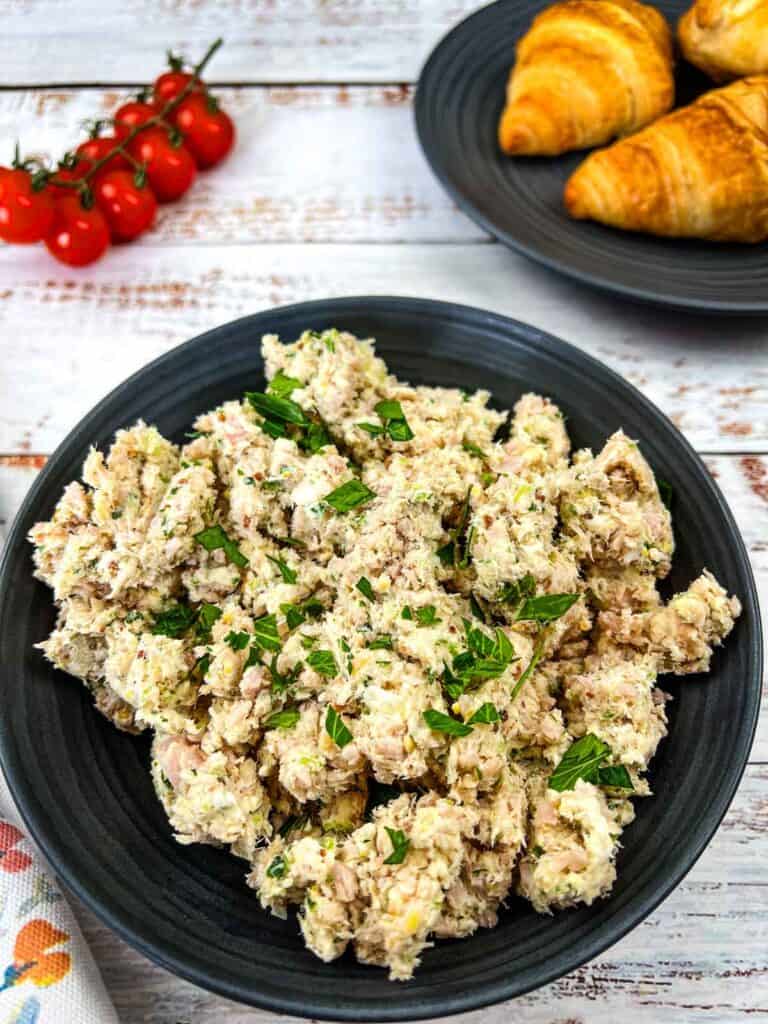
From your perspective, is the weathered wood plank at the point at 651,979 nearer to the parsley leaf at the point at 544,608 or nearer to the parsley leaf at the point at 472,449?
the parsley leaf at the point at 544,608

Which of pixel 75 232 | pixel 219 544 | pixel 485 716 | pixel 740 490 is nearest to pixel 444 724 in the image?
pixel 485 716

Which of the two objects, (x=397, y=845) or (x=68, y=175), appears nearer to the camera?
(x=397, y=845)

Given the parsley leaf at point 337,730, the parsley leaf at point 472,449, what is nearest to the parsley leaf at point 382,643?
the parsley leaf at point 337,730

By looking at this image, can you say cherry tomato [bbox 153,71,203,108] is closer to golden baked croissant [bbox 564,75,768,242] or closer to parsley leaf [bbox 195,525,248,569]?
golden baked croissant [bbox 564,75,768,242]

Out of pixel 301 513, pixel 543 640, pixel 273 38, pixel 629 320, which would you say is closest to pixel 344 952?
pixel 543 640

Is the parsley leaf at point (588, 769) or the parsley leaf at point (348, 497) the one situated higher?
the parsley leaf at point (348, 497)

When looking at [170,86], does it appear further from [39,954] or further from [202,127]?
[39,954]

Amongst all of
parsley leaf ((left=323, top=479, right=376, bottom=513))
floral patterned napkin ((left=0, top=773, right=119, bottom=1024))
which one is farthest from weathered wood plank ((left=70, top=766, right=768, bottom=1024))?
parsley leaf ((left=323, top=479, right=376, bottom=513))
